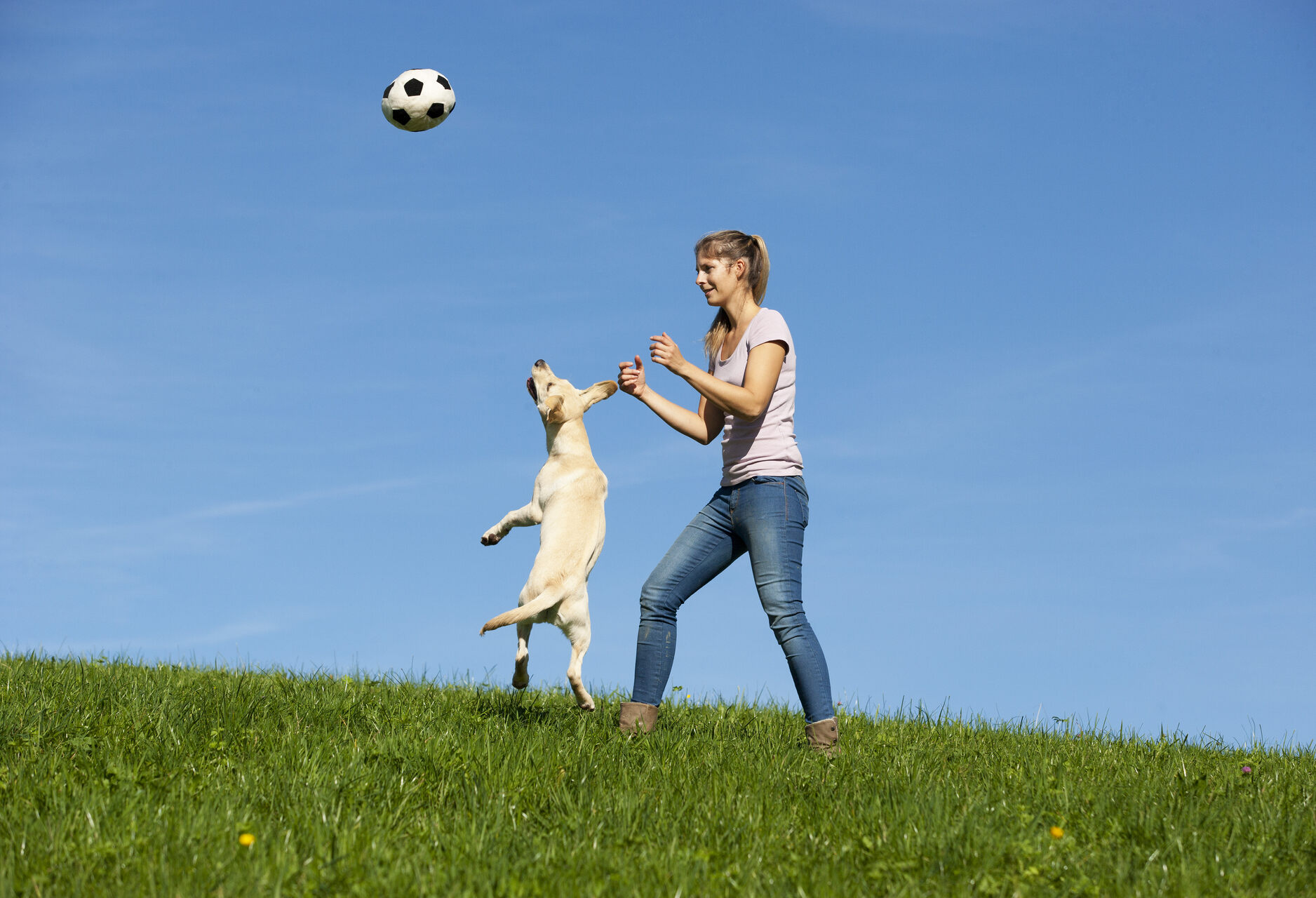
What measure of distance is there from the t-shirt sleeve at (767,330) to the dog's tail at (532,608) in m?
2.16

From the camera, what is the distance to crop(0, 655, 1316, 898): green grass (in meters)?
3.87

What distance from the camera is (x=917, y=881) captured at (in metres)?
3.93

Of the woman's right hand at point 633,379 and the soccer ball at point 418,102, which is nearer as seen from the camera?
the woman's right hand at point 633,379

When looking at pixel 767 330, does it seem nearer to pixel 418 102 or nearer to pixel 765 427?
pixel 765 427

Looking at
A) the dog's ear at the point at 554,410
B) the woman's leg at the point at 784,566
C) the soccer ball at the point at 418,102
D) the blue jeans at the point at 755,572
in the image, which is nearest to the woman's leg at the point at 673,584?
the blue jeans at the point at 755,572

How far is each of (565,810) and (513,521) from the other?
132 inches

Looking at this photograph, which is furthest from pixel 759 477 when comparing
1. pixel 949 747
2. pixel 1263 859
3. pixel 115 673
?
pixel 115 673

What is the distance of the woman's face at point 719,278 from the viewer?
645 centimetres

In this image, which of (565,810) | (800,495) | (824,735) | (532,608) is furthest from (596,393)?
(565,810)

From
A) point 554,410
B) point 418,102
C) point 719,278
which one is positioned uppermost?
point 418,102

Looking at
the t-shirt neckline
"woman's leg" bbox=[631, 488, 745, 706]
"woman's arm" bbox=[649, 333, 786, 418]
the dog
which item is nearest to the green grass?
"woman's leg" bbox=[631, 488, 745, 706]

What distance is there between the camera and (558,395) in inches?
316

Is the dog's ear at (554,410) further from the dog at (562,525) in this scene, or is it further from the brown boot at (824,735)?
the brown boot at (824,735)

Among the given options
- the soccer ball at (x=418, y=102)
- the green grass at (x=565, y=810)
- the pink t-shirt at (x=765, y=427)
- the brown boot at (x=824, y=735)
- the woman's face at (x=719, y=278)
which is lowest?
the green grass at (x=565, y=810)
